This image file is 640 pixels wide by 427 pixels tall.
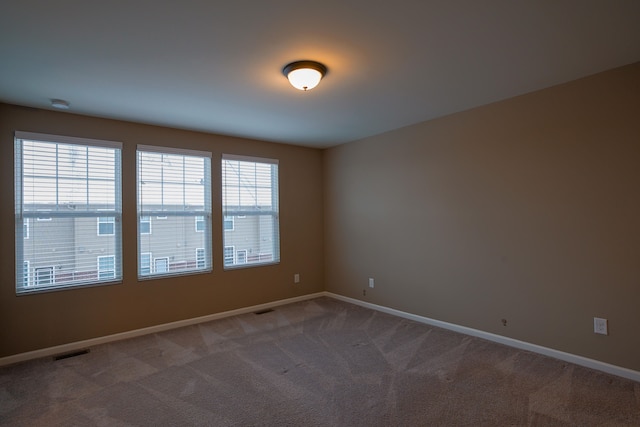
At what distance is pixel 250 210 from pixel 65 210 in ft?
6.94

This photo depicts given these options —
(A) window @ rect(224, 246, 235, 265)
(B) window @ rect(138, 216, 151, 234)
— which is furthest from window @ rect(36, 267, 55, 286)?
(A) window @ rect(224, 246, 235, 265)

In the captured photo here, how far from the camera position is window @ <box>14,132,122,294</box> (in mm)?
3275

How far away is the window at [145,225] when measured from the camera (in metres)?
3.91

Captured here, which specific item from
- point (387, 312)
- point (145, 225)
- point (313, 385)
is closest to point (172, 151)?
point (145, 225)

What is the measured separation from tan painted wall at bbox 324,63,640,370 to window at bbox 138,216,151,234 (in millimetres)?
2867

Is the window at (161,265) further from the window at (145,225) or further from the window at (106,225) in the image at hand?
the window at (106,225)

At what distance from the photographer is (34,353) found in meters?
3.26

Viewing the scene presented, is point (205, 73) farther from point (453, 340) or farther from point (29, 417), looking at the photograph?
point (453, 340)

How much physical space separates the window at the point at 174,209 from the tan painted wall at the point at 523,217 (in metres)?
2.28

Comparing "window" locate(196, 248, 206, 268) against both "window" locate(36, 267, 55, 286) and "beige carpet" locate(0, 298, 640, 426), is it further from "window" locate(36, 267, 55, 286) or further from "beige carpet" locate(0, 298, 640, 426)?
"window" locate(36, 267, 55, 286)

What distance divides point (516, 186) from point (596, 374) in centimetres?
170

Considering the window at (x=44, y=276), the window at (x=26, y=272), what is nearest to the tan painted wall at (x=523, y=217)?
the window at (x=44, y=276)

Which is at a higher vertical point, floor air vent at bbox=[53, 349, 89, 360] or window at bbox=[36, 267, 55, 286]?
window at bbox=[36, 267, 55, 286]

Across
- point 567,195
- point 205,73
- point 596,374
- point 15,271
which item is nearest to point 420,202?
point 567,195
